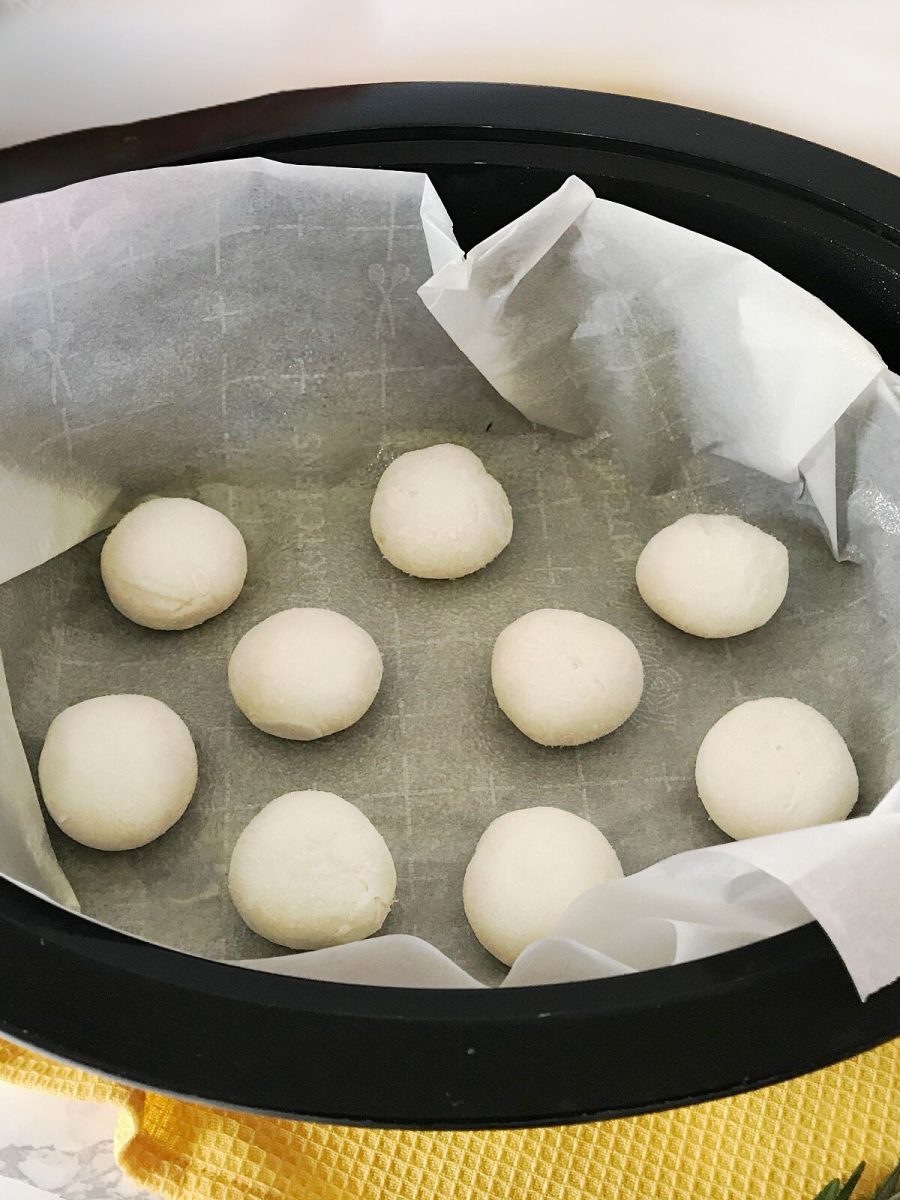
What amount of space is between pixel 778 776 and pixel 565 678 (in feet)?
0.47

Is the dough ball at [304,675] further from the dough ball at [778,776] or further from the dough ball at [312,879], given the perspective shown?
the dough ball at [778,776]

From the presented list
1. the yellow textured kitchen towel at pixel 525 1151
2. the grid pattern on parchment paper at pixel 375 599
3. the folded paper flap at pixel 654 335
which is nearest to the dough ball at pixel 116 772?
the grid pattern on parchment paper at pixel 375 599

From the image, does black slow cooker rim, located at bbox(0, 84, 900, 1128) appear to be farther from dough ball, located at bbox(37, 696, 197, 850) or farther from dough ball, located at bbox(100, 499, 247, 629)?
dough ball, located at bbox(100, 499, 247, 629)

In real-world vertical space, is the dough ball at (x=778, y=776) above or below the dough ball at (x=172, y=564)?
below

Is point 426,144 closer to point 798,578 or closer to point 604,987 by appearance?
point 798,578

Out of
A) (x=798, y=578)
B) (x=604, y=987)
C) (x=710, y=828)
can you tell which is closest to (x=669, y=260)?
(x=798, y=578)

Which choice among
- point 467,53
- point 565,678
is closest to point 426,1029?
point 565,678

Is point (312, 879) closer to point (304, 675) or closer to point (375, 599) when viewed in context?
point (304, 675)

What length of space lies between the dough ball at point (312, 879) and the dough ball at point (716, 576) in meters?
0.26

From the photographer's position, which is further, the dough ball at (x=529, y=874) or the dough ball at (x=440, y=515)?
the dough ball at (x=440, y=515)

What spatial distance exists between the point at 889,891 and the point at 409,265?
0.51 meters

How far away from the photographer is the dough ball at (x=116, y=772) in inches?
29.5

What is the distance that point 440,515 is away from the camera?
2.80 ft

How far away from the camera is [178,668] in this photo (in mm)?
858
